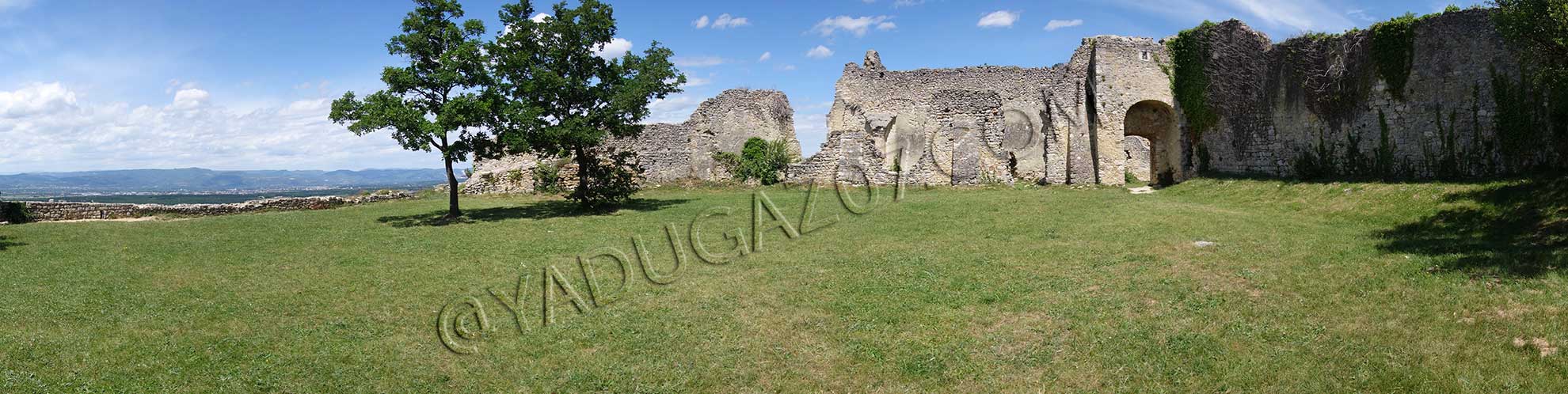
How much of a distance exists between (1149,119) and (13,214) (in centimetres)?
3234

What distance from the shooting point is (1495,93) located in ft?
50.7

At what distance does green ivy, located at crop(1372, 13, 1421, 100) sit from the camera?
55.6ft

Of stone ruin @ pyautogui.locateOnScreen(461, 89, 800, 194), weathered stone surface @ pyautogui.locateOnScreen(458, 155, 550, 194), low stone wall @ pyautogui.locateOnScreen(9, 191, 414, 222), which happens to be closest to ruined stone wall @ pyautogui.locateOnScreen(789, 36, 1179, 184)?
stone ruin @ pyautogui.locateOnScreen(461, 89, 800, 194)

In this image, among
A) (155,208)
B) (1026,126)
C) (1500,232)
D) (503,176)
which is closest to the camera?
(1500,232)

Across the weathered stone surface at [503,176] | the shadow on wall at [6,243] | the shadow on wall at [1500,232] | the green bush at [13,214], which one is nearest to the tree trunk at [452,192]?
the shadow on wall at [6,243]

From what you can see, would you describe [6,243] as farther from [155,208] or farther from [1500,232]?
[1500,232]

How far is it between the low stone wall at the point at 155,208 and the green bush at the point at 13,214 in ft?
0.90

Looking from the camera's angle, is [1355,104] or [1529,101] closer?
[1529,101]

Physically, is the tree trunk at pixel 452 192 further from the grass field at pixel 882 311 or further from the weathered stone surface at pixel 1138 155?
the weathered stone surface at pixel 1138 155

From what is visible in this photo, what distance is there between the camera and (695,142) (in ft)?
116

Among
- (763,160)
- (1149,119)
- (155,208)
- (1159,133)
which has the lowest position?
(155,208)

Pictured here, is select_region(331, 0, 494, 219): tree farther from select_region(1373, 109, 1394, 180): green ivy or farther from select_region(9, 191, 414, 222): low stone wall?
select_region(1373, 109, 1394, 180): green ivy

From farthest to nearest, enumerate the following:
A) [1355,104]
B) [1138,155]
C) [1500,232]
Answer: [1138,155] → [1355,104] → [1500,232]

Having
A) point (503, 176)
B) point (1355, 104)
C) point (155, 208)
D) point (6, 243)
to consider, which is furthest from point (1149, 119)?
point (155, 208)
